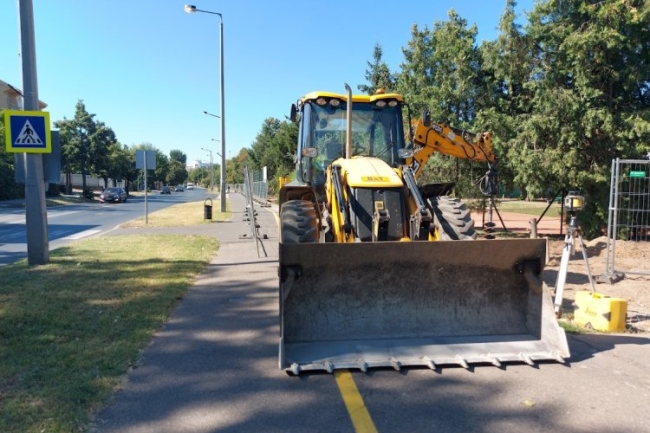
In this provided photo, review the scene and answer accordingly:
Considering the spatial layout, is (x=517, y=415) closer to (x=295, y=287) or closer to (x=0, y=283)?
(x=295, y=287)

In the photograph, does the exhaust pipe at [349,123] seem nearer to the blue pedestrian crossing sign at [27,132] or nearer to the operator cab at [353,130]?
the operator cab at [353,130]

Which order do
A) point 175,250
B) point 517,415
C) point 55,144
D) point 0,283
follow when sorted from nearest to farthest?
point 517,415, point 0,283, point 55,144, point 175,250

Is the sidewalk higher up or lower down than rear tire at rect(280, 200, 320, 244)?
lower down

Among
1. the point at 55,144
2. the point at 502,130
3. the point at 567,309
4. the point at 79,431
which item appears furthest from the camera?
the point at 502,130

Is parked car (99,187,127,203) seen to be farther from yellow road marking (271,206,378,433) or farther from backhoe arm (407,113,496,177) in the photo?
yellow road marking (271,206,378,433)

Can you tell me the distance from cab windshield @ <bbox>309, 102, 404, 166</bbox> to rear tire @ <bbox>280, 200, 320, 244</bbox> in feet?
5.06

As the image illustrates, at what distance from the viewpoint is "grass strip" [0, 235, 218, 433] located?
3949mm

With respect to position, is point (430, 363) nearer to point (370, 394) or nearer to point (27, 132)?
point (370, 394)

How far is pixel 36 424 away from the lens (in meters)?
3.61

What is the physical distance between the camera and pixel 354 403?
159 inches

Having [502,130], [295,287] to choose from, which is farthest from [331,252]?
[502,130]

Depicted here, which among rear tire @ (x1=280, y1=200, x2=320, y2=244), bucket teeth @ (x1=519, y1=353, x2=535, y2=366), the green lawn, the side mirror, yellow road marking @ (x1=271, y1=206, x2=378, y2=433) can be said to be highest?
the side mirror

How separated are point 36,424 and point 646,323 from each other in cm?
689

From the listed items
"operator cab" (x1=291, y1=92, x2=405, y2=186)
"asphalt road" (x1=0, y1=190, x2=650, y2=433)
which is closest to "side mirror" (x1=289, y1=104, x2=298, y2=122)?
"operator cab" (x1=291, y1=92, x2=405, y2=186)
